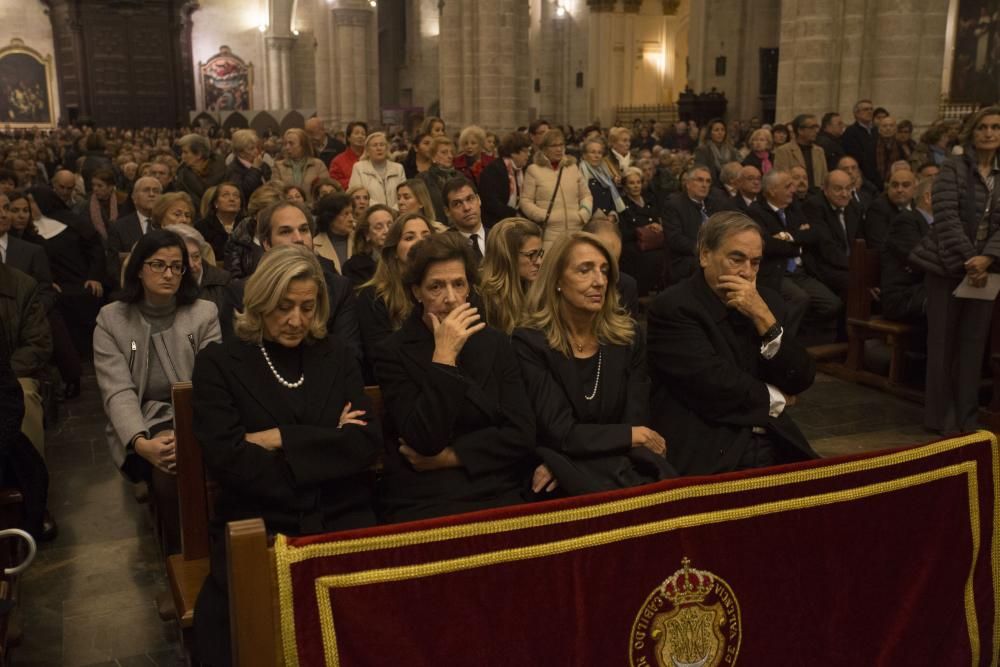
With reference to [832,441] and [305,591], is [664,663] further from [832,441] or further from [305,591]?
[832,441]

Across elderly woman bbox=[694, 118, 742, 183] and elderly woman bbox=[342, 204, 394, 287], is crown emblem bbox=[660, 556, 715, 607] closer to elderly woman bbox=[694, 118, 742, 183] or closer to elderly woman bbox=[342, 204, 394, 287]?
elderly woman bbox=[342, 204, 394, 287]

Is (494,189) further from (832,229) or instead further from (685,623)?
(685,623)

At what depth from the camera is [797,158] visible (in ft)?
34.2

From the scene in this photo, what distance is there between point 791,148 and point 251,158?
5595 mm

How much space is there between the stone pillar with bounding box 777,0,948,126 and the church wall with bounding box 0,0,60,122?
3074 centimetres

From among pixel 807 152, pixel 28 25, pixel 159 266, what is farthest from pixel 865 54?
pixel 28 25

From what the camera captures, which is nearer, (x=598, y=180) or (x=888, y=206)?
(x=888, y=206)

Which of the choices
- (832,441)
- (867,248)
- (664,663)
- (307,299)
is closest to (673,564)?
(664,663)

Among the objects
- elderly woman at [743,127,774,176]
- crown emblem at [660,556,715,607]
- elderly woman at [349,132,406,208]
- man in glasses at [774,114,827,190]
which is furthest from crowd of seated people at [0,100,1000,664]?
elderly woman at [743,127,774,176]

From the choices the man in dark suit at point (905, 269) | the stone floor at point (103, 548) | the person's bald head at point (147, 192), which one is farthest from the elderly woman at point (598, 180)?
the person's bald head at point (147, 192)

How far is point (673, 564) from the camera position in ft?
8.98

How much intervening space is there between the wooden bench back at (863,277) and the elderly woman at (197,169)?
565cm

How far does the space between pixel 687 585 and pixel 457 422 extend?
46.3 inches

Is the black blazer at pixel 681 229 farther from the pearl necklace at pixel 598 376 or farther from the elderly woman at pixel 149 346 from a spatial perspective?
the elderly woman at pixel 149 346
